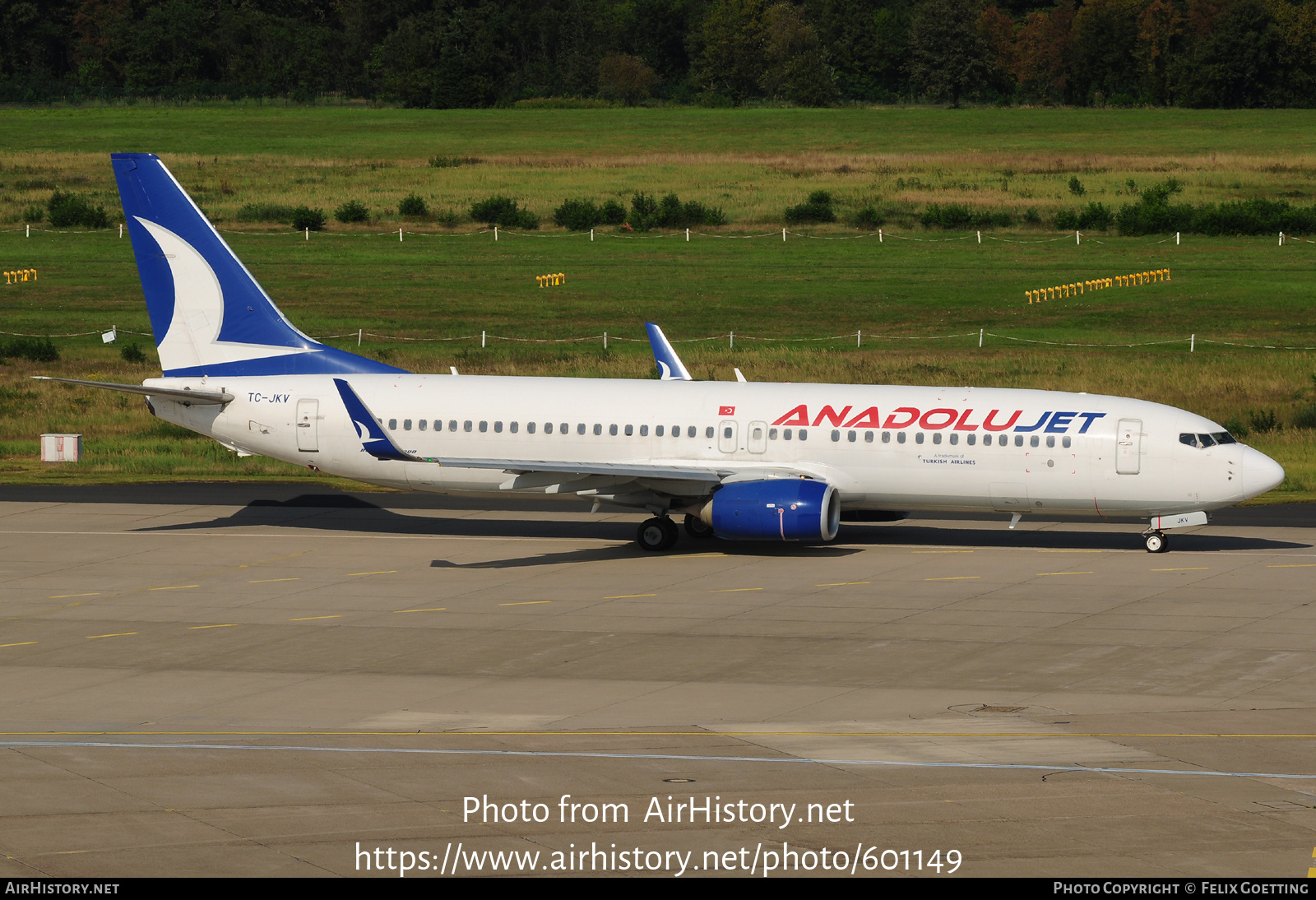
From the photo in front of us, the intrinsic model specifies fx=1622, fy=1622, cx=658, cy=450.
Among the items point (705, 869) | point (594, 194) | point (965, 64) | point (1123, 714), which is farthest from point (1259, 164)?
point (705, 869)

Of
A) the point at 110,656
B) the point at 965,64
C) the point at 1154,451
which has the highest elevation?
the point at 965,64

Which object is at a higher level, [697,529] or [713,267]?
[713,267]

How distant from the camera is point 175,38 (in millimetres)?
195125

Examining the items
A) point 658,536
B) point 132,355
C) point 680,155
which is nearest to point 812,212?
point 680,155

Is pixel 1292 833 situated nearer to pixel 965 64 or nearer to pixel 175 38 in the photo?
pixel 965 64

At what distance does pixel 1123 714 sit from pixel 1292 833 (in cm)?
623

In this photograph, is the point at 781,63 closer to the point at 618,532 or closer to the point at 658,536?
the point at 618,532

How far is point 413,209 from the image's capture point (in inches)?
4481

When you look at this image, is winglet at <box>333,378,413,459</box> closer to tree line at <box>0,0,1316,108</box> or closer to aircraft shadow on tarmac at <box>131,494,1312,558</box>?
aircraft shadow on tarmac at <box>131,494,1312,558</box>

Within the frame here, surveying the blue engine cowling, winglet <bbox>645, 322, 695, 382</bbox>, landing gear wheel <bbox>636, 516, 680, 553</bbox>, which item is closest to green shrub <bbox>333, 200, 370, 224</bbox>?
winglet <bbox>645, 322, 695, 382</bbox>

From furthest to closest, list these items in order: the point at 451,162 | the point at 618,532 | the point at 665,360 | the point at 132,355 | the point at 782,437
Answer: the point at 451,162
the point at 132,355
the point at 665,360
the point at 618,532
the point at 782,437

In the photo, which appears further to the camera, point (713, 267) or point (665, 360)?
point (713, 267)

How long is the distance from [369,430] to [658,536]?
24.3 feet

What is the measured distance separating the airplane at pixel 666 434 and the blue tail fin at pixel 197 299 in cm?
5
